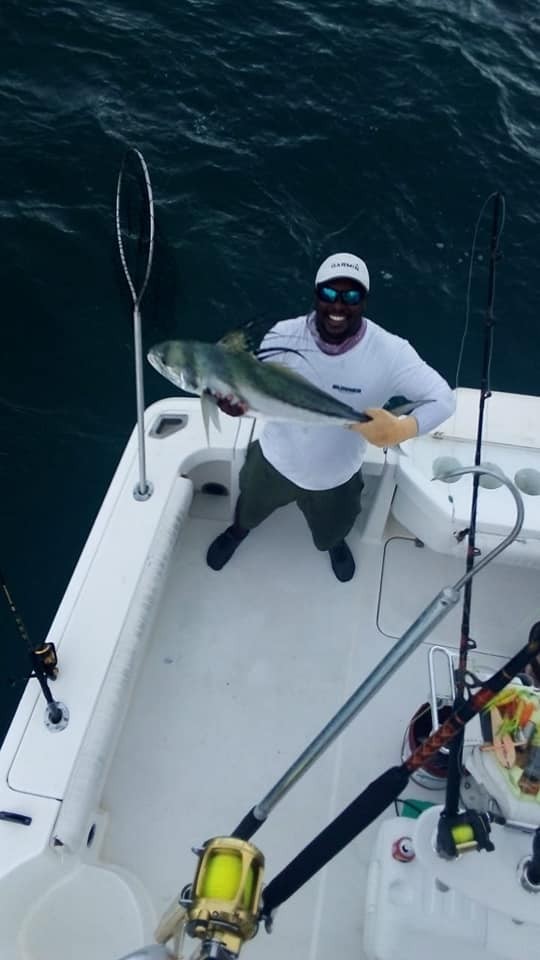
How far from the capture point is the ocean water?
6.75m

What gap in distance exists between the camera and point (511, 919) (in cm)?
281

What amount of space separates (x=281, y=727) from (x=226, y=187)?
658cm

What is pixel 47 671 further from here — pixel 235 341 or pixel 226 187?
pixel 226 187

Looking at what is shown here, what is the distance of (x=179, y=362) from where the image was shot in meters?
2.96

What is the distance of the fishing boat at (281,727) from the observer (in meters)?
2.59

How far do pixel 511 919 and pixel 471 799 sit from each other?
0.42 metres

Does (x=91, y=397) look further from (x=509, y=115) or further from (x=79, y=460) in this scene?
(x=509, y=115)

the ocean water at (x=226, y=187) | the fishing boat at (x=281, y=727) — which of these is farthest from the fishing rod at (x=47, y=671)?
the ocean water at (x=226, y=187)

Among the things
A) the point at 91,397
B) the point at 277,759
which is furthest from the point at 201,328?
the point at 277,759

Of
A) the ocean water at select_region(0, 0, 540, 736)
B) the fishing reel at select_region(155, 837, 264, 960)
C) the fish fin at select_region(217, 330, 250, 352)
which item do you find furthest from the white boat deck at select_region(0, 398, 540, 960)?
the ocean water at select_region(0, 0, 540, 736)

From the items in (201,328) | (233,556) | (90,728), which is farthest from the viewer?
(201,328)

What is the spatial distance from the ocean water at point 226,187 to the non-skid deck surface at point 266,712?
1.70 meters

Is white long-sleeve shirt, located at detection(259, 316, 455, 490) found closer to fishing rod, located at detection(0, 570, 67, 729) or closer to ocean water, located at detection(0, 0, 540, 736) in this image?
fishing rod, located at detection(0, 570, 67, 729)

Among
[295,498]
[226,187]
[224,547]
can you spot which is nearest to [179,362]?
[295,498]
